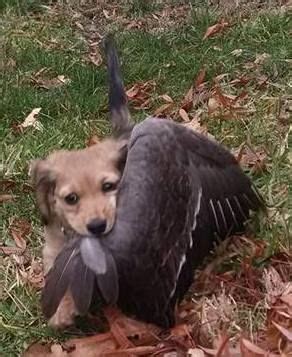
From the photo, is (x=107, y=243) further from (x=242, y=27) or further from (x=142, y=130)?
(x=242, y=27)

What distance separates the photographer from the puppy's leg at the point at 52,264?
365 cm

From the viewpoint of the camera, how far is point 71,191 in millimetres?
3584

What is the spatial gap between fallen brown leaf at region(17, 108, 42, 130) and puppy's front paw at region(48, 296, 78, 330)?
2275 mm

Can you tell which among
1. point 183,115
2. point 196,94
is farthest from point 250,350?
point 196,94

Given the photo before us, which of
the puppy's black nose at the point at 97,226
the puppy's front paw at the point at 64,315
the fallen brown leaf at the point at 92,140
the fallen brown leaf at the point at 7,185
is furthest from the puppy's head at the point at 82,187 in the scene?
the fallen brown leaf at the point at 92,140

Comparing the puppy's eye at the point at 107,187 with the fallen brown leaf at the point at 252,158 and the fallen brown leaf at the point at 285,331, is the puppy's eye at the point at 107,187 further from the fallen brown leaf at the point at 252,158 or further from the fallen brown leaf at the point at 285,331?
the fallen brown leaf at the point at 252,158

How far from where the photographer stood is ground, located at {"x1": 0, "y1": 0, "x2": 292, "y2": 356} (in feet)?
13.0

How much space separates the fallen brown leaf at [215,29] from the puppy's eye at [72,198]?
359 centimetres

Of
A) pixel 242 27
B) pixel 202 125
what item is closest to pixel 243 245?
pixel 202 125

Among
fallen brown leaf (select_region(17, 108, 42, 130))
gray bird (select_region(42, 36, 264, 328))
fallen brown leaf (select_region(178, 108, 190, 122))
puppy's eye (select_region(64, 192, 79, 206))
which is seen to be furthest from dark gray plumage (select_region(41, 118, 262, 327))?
fallen brown leaf (select_region(17, 108, 42, 130))

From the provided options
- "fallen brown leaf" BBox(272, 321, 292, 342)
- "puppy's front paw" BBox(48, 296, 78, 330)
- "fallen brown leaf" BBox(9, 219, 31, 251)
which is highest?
"fallen brown leaf" BBox(272, 321, 292, 342)

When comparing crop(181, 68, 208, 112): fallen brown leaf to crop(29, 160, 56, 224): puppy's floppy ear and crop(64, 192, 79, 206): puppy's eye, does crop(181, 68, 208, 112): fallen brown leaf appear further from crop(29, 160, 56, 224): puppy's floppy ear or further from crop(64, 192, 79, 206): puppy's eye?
crop(64, 192, 79, 206): puppy's eye

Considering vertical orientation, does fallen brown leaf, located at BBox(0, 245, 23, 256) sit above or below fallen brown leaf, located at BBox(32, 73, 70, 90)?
above

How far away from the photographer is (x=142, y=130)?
11.9ft
